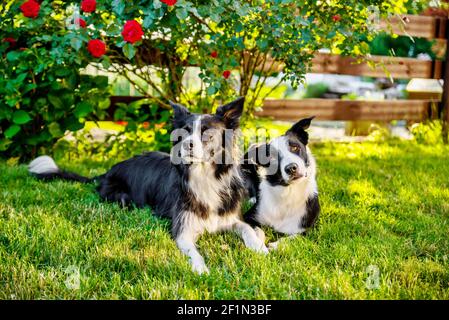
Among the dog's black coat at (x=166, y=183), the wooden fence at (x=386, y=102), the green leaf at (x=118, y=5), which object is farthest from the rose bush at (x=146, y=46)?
the wooden fence at (x=386, y=102)

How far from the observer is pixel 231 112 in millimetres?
3436

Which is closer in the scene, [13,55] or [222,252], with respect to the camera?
[222,252]

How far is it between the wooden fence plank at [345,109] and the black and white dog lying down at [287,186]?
9.99ft

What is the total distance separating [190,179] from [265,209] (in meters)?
0.63

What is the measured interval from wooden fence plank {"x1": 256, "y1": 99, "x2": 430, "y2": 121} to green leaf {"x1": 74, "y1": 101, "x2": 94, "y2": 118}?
7.37 feet

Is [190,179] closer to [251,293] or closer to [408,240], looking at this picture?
[251,293]

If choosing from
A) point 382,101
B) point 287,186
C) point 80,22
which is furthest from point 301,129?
point 382,101

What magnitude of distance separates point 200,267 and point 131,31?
1.77m

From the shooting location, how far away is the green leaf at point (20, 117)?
520cm

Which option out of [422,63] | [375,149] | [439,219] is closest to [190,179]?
[439,219]

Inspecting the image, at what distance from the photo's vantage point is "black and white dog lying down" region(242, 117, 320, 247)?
3.49 metres

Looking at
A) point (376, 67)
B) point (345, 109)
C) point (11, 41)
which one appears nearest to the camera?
point (11, 41)

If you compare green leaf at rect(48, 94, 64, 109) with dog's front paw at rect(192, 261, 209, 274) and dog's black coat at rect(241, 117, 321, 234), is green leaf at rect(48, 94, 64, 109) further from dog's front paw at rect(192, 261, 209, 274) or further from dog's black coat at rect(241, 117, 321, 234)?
dog's front paw at rect(192, 261, 209, 274)

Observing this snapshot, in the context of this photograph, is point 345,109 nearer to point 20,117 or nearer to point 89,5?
point 20,117
